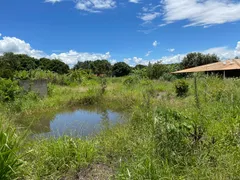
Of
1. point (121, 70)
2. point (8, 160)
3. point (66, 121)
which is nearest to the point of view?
point (8, 160)

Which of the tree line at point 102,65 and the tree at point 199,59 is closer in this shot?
the tree line at point 102,65

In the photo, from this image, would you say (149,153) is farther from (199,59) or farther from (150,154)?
(199,59)

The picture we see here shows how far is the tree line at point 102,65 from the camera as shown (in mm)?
23641

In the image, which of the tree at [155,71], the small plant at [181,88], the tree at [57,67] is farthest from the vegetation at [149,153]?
the tree at [57,67]

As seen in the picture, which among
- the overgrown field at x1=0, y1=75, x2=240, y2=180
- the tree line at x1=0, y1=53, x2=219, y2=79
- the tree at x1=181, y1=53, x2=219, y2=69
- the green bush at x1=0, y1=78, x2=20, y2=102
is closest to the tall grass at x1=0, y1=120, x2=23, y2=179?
the overgrown field at x1=0, y1=75, x2=240, y2=180

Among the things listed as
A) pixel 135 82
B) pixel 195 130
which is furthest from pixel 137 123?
pixel 135 82

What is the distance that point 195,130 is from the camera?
3.04 meters

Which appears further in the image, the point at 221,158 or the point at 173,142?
the point at 173,142

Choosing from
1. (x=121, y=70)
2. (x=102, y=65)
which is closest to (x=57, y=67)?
(x=102, y=65)

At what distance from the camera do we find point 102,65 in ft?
149

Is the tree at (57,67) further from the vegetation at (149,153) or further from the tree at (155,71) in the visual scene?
the vegetation at (149,153)

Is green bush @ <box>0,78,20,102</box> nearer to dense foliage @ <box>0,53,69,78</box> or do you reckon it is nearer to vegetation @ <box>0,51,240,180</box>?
vegetation @ <box>0,51,240,180</box>

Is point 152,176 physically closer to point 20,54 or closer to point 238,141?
point 238,141

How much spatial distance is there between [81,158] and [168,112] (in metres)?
1.25
